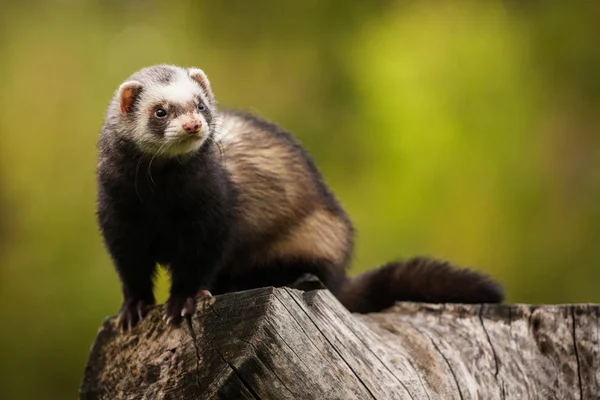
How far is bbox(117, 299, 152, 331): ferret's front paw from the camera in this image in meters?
3.25

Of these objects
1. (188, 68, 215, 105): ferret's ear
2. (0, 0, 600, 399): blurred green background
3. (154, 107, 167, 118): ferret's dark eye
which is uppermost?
(188, 68, 215, 105): ferret's ear

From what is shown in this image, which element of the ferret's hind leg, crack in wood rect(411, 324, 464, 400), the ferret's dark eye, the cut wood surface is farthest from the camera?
the ferret's hind leg

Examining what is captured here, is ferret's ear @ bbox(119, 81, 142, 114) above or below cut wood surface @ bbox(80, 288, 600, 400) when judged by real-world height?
above

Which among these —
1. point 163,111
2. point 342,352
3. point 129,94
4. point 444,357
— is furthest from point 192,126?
point 444,357

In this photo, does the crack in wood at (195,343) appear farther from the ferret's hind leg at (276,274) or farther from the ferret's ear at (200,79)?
the ferret's hind leg at (276,274)

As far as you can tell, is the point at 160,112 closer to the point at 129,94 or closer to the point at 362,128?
the point at 129,94

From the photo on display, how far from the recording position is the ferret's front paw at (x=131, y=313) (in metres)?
3.25

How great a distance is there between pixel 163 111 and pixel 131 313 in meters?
0.78

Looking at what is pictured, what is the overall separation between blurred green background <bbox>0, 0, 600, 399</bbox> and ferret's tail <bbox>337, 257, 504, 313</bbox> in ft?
10.6

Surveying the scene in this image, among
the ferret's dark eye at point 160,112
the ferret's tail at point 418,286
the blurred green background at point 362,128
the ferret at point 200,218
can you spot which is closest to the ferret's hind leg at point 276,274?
the ferret at point 200,218

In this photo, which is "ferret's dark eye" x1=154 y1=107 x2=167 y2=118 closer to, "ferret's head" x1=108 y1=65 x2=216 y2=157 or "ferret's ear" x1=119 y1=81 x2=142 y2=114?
"ferret's head" x1=108 y1=65 x2=216 y2=157

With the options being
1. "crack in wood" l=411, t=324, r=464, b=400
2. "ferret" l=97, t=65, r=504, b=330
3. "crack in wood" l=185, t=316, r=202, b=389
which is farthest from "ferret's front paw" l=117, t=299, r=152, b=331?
"crack in wood" l=411, t=324, r=464, b=400

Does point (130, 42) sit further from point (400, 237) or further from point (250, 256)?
point (250, 256)

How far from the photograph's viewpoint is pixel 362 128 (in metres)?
7.53
